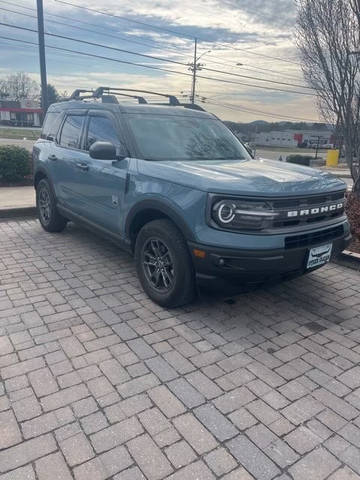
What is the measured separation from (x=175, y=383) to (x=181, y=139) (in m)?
2.59

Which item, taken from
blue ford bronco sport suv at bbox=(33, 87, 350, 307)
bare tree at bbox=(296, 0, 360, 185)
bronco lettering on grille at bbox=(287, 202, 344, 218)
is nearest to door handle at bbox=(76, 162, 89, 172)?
blue ford bronco sport suv at bbox=(33, 87, 350, 307)

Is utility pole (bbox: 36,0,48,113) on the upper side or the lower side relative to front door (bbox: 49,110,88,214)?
upper

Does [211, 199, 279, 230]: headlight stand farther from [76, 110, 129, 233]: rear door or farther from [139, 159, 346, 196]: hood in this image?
[76, 110, 129, 233]: rear door

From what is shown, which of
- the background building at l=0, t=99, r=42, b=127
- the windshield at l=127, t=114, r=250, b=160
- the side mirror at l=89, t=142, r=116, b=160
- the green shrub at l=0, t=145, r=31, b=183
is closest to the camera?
the side mirror at l=89, t=142, r=116, b=160

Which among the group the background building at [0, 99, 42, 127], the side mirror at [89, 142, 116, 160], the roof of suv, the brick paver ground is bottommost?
the brick paver ground

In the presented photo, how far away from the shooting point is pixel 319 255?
3.35 metres

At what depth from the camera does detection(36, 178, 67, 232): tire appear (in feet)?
18.7

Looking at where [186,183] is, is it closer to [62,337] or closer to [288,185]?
[288,185]

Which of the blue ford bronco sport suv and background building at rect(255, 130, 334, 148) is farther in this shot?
background building at rect(255, 130, 334, 148)

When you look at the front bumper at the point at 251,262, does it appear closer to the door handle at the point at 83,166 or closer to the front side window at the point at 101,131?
the front side window at the point at 101,131

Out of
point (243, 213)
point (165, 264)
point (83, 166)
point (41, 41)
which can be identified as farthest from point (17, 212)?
point (41, 41)

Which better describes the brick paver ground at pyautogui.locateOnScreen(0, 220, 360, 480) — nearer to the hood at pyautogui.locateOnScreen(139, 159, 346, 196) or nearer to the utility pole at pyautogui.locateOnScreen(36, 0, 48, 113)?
the hood at pyautogui.locateOnScreen(139, 159, 346, 196)

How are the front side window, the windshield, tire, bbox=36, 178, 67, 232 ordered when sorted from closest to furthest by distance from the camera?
the windshield → the front side window → tire, bbox=36, 178, 67, 232

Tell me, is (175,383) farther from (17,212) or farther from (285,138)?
(285,138)
